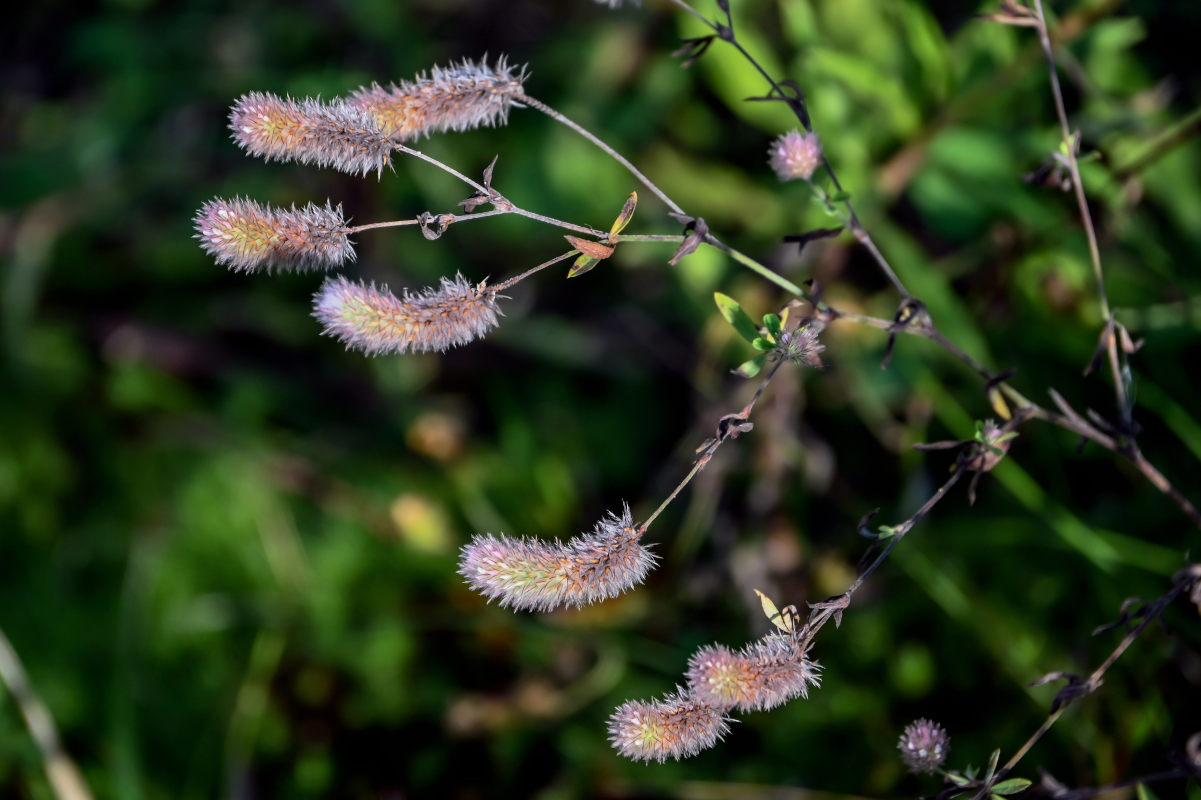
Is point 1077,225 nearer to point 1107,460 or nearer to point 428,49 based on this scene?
point 1107,460

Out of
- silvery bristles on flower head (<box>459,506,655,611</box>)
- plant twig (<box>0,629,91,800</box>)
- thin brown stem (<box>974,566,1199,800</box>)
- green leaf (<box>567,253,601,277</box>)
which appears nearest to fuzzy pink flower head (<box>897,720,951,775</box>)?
thin brown stem (<box>974,566,1199,800</box>)

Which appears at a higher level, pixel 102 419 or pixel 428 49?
pixel 428 49

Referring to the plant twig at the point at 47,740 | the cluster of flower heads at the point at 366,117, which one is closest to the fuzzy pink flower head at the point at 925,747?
the cluster of flower heads at the point at 366,117

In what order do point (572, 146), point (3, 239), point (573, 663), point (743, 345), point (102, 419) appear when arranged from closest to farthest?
point (573, 663)
point (743, 345)
point (572, 146)
point (102, 419)
point (3, 239)


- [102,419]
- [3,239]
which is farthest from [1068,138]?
[3,239]

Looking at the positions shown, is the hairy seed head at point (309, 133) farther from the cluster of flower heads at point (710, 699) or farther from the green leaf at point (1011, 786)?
the green leaf at point (1011, 786)

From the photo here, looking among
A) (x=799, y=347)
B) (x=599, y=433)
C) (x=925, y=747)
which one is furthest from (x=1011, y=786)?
(x=599, y=433)

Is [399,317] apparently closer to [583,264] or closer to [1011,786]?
[583,264]
